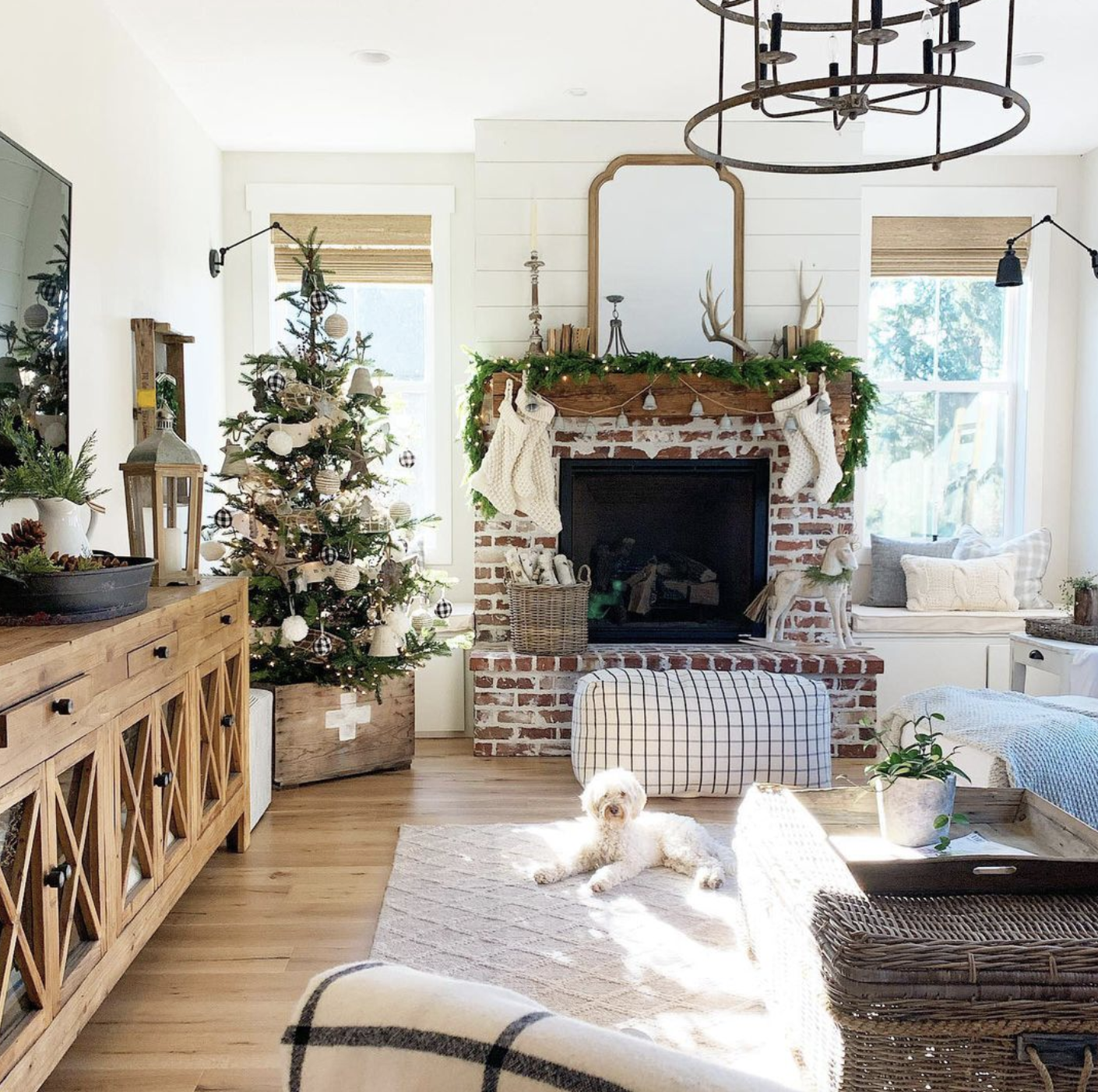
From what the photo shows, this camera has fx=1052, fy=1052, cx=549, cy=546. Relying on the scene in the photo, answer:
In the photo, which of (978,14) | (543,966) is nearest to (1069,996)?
(543,966)

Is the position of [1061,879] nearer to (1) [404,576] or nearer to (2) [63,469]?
(2) [63,469]

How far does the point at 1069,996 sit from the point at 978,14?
10.8 feet

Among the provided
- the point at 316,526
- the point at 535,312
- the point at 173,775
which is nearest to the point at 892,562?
the point at 535,312

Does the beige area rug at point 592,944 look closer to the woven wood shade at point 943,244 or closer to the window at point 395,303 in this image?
the window at point 395,303

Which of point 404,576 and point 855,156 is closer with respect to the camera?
point 404,576

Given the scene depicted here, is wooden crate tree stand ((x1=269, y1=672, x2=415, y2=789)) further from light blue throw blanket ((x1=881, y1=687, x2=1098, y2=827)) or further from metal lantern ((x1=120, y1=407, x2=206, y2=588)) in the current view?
light blue throw blanket ((x1=881, y1=687, x2=1098, y2=827))

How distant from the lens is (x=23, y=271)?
102 inches

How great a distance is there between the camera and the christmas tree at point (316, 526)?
13.0ft

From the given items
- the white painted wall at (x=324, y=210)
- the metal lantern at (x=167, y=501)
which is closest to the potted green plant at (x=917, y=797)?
the metal lantern at (x=167, y=501)

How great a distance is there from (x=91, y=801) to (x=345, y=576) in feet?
6.56

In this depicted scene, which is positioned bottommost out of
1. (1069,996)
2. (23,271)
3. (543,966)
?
(543,966)

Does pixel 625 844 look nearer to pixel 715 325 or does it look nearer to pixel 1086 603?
pixel 1086 603

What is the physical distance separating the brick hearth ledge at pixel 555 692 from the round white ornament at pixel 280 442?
1210mm

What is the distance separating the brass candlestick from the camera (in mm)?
4641
